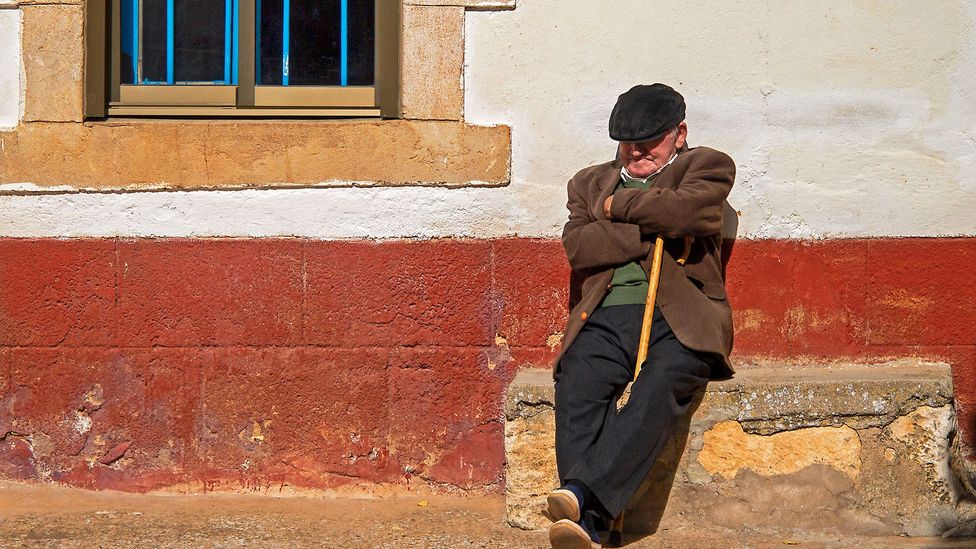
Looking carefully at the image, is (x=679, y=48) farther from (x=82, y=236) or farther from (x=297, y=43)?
(x=82, y=236)

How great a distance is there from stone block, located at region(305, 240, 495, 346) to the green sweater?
0.71 meters

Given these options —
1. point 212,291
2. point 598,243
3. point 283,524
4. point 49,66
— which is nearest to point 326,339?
point 212,291

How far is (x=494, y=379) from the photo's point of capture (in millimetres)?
5230

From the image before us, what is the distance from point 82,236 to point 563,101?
2.20m

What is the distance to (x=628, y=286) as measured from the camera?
466cm

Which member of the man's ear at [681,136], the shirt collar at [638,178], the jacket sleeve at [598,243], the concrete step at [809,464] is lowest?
the concrete step at [809,464]

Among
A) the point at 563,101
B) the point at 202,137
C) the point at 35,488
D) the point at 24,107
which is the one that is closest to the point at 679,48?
the point at 563,101

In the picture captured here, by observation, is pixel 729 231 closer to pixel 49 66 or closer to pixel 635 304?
pixel 635 304

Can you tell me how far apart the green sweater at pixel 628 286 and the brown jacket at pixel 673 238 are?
0.03 metres

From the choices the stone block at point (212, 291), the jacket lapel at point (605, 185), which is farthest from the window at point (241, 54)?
the jacket lapel at point (605, 185)

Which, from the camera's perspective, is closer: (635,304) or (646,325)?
(646,325)

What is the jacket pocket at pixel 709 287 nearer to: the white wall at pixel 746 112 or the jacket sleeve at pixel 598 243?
the jacket sleeve at pixel 598 243

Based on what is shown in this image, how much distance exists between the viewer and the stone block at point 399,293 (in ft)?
17.1

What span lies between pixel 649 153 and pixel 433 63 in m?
1.09
